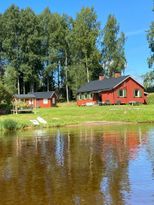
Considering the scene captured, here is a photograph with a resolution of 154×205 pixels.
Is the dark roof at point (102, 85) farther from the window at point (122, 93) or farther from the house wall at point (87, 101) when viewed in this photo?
the house wall at point (87, 101)

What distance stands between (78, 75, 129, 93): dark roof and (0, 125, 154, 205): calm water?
47111 mm

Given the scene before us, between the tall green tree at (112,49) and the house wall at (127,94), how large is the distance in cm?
1564

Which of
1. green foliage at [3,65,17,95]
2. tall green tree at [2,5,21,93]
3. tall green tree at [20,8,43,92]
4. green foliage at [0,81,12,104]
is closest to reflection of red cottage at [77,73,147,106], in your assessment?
tall green tree at [20,8,43,92]

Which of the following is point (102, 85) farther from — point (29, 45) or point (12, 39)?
point (12, 39)

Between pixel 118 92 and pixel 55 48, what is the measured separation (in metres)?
23.0

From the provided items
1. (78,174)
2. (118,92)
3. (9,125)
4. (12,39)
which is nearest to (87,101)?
(118,92)

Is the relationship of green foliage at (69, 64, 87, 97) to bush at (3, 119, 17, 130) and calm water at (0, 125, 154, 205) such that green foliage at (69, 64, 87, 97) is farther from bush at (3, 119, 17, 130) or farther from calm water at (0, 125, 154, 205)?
calm water at (0, 125, 154, 205)

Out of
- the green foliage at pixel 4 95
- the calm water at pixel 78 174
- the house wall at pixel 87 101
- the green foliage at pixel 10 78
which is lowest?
the calm water at pixel 78 174

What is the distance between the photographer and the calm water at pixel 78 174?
1312 cm

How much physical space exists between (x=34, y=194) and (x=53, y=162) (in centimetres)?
647

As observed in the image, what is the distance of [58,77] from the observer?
99.9 m

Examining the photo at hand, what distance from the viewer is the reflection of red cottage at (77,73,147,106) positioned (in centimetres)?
7425

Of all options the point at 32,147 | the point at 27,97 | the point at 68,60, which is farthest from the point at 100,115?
the point at 68,60

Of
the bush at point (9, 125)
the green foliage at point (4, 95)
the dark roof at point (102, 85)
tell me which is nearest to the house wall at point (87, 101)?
the dark roof at point (102, 85)
